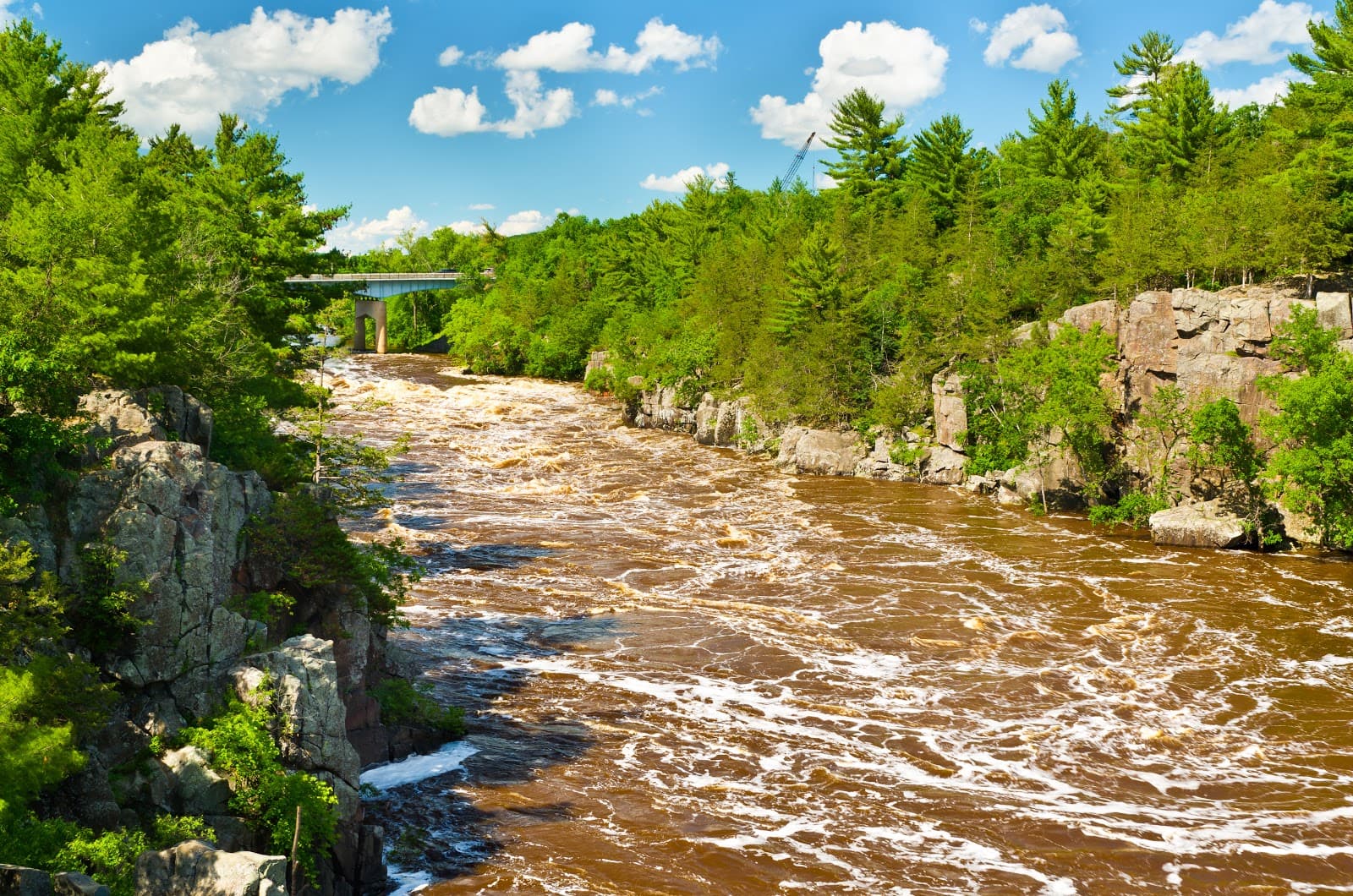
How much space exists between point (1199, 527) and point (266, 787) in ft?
115

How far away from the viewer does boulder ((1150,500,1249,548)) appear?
38562mm

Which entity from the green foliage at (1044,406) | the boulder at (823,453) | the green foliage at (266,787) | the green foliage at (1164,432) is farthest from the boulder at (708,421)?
the green foliage at (266,787)

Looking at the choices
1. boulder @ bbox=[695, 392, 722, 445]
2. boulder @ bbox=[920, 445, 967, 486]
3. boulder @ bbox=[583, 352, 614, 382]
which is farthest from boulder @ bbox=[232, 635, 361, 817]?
boulder @ bbox=[583, 352, 614, 382]

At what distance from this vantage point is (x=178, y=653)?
15.4m

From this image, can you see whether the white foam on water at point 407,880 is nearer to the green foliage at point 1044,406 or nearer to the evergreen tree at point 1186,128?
the green foliage at point 1044,406

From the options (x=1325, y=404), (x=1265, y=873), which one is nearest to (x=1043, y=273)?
(x=1325, y=404)

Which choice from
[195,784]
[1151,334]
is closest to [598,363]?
[1151,334]

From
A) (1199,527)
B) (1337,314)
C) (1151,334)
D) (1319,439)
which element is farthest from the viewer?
(1151,334)

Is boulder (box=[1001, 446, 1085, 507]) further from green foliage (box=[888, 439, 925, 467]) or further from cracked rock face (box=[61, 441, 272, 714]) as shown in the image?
cracked rock face (box=[61, 441, 272, 714])

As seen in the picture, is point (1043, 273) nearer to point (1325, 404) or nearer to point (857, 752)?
point (1325, 404)

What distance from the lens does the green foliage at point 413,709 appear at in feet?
68.2

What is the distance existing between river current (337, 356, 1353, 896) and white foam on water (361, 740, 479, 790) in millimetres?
70

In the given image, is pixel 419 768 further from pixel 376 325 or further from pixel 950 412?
pixel 376 325

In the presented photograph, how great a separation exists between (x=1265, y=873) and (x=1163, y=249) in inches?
1442
